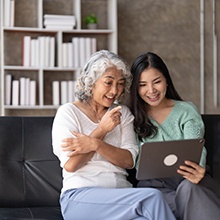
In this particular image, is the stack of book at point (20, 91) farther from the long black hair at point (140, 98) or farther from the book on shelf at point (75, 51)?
the long black hair at point (140, 98)

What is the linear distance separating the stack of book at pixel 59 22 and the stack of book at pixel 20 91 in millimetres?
567

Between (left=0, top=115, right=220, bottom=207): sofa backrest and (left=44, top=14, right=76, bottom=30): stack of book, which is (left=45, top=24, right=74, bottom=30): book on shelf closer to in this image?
(left=44, top=14, right=76, bottom=30): stack of book

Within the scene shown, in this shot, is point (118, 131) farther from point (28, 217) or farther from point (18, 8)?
point (18, 8)

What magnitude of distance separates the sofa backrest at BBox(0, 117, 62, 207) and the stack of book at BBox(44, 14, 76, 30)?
101 inches

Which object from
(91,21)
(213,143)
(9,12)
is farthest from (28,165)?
(91,21)

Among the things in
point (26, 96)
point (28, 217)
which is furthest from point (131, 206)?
point (26, 96)

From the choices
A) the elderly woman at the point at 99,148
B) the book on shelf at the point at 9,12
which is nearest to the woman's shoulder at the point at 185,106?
the elderly woman at the point at 99,148

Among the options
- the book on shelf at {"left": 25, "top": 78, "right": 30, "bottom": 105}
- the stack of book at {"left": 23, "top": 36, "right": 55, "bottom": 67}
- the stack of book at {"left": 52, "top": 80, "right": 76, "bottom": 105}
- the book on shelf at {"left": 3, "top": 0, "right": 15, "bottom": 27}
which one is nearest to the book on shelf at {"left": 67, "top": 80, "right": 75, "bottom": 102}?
the stack of book at {"left": 52, "top": 80, "right": 76, "bottom": 105}

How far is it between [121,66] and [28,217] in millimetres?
874

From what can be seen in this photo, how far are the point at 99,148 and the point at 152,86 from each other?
486mm

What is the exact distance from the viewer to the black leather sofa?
308 cm

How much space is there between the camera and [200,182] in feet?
8.68

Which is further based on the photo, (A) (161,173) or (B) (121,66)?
(B) (121,66)

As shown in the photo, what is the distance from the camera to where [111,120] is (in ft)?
9.28
